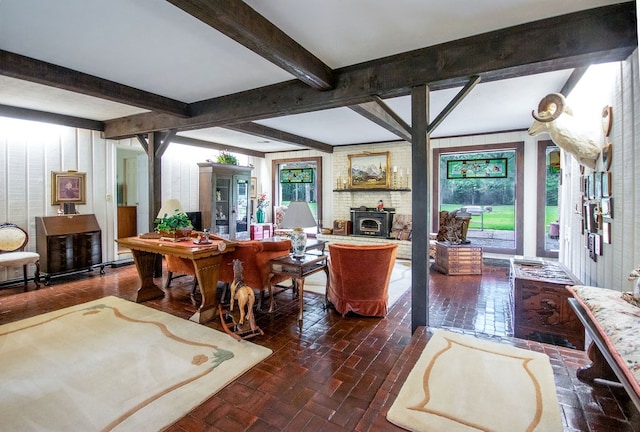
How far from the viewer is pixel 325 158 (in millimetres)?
8852

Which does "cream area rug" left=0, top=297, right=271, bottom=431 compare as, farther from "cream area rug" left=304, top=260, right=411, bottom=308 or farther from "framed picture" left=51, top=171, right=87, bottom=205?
"framed picture" left=51, top=171, right=87, bottom=205

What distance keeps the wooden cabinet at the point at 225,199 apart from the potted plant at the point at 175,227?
292 cm

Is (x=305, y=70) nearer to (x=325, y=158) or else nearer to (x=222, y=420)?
(x=222, y=420)

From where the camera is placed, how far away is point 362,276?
140 inches

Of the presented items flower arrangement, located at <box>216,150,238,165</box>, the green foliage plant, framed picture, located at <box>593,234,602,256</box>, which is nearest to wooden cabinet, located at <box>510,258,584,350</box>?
framed picture, located at <box>593,234,602,256</box>

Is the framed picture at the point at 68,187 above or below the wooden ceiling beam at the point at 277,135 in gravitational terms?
below

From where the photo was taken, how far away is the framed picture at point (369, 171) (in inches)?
313

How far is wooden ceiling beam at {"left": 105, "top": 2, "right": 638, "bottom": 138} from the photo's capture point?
2.30m

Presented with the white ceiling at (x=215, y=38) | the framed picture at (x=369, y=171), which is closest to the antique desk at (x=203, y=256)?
the white ceiling at (x=215, y=38)

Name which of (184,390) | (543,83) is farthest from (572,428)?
(543,83)

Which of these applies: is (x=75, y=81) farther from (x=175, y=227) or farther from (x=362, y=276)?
(x=362, y=276)

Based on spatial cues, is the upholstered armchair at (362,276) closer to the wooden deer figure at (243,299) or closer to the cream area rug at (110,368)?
the wooden deer figure at (243,299)

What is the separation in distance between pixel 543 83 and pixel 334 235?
5505mm

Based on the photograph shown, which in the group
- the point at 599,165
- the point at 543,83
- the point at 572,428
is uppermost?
the point at 543,83
